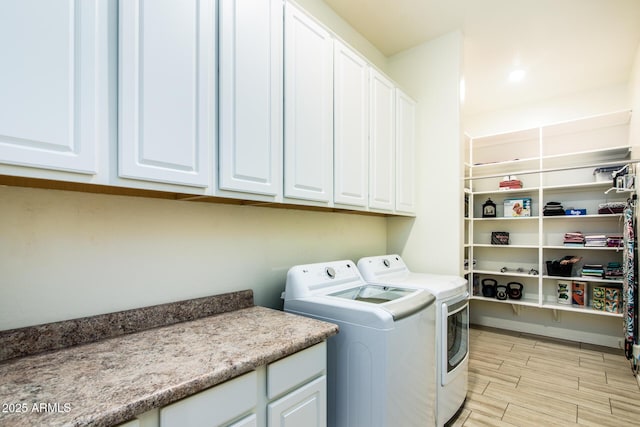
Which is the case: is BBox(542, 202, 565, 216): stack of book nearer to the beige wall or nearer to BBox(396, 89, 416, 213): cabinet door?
BBox(396, 89, 416, 213): cabinet door

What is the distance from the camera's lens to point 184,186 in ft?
3.96

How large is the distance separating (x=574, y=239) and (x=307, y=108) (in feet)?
11.7

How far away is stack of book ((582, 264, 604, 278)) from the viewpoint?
3.39m

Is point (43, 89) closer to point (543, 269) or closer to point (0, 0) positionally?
point (0, 0)

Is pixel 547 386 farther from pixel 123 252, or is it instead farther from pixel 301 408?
pixel 123 252

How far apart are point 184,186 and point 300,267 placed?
2.68 feet

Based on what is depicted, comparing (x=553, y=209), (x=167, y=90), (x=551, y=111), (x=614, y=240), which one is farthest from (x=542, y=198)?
(x=167, y=90)

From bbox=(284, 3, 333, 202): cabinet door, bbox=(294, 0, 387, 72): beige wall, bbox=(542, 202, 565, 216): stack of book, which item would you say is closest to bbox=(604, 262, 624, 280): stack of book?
bbox=(542, 202, 565, 216): stack of book

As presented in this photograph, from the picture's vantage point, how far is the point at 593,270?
342 cm

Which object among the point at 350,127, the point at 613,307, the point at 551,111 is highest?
the point at 551,111

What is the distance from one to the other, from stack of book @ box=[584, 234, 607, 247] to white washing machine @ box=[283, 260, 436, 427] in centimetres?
282

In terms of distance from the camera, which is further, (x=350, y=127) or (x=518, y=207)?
(x=518, y=207)

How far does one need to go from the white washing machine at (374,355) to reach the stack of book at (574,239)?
2.84m

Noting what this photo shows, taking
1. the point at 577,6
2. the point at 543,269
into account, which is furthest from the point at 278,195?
the point at 543,269
